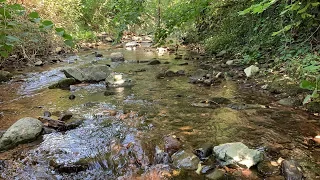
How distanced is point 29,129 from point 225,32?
7.33 meters

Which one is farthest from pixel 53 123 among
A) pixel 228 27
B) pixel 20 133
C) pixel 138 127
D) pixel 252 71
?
pixel 228 27

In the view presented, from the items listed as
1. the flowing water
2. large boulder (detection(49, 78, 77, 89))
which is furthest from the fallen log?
large boulder (detection(49, 78, 77, 89))

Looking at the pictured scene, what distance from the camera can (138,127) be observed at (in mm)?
3748

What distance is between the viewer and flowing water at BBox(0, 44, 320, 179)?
2.83 metres

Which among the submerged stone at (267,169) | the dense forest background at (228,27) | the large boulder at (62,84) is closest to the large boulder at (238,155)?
the submerged stone at (267,169)

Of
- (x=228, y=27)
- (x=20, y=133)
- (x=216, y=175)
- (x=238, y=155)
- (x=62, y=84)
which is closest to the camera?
(x=216, y=175)

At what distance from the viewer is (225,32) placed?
9.19 metres

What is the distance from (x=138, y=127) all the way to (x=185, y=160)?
3.54 ft

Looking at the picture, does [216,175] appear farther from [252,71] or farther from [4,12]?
[252,71]

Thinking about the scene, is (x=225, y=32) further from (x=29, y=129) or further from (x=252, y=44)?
(x=29, y=129)

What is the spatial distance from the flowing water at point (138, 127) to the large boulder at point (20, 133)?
113 mm

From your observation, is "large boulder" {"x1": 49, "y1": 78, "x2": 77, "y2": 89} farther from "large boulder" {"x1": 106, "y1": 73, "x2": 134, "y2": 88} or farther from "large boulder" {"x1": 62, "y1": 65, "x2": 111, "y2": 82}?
"large boulder" {"x1": 106, "y1": 73, "x2": 134, "y2": 88}

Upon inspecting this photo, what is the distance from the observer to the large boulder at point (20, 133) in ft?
10.4

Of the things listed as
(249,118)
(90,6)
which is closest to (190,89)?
(249,118)
